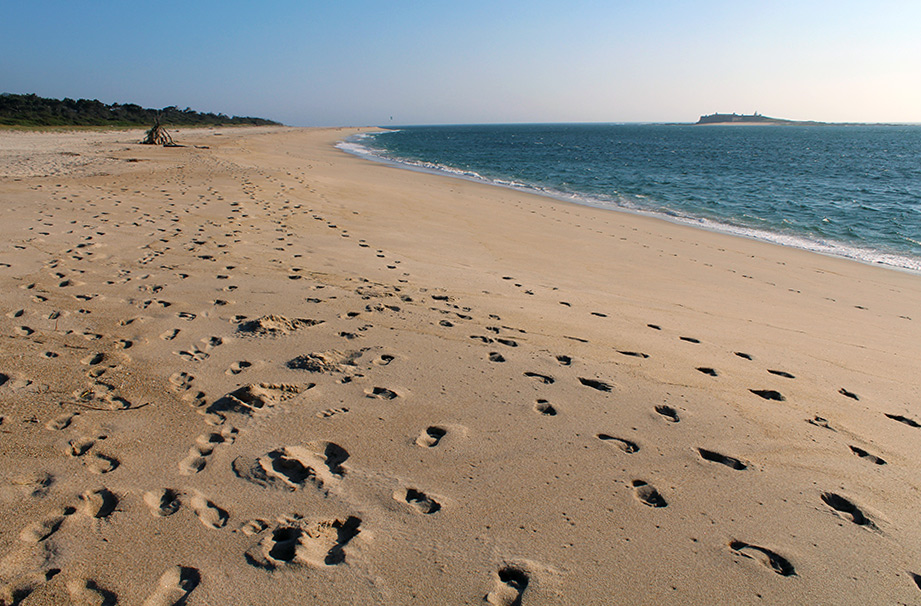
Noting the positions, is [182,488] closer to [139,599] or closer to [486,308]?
[139,599]

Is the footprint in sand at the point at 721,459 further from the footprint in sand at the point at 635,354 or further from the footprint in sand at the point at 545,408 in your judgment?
the footprint in sand at the point at 635,354

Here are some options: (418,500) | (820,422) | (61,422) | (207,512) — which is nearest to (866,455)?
(820,422)

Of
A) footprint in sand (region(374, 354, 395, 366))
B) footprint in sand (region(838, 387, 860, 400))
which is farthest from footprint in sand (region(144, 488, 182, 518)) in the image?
footprint in sand (region(838, 387, 860, 400))

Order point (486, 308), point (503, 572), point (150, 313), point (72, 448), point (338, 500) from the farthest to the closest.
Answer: point (486, 308)
point (150, 313)
point (72, 448)
point (338, 500)
point (503, 572)

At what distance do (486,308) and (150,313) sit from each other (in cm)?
298

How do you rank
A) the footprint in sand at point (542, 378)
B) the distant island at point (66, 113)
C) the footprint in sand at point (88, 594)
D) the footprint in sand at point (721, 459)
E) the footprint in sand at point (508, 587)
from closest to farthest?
1. the footprint in sand at point (88, 594)
2. the footprint in sand at point (508, 587)
3. the footprint in sand at point (721, 459)
4. the footprint in sand at point (542, 378)
5. the distant island at point (66, 113)

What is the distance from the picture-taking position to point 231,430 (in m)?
2.96

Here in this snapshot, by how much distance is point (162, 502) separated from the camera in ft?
7.79

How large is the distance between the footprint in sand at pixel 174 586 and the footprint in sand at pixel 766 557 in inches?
87.2

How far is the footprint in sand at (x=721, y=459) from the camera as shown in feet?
9.70

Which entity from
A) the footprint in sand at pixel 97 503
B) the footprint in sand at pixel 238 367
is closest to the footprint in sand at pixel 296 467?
the footprint in sand at pixel 97 503

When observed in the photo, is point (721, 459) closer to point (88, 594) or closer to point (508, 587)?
point (508, 587)

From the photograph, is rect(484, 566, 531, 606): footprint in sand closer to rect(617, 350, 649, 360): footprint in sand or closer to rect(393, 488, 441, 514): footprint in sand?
rect(393, 488, 441, 514): footprint in sand

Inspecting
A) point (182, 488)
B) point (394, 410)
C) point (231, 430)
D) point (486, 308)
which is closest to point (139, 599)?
point (182, 488)
